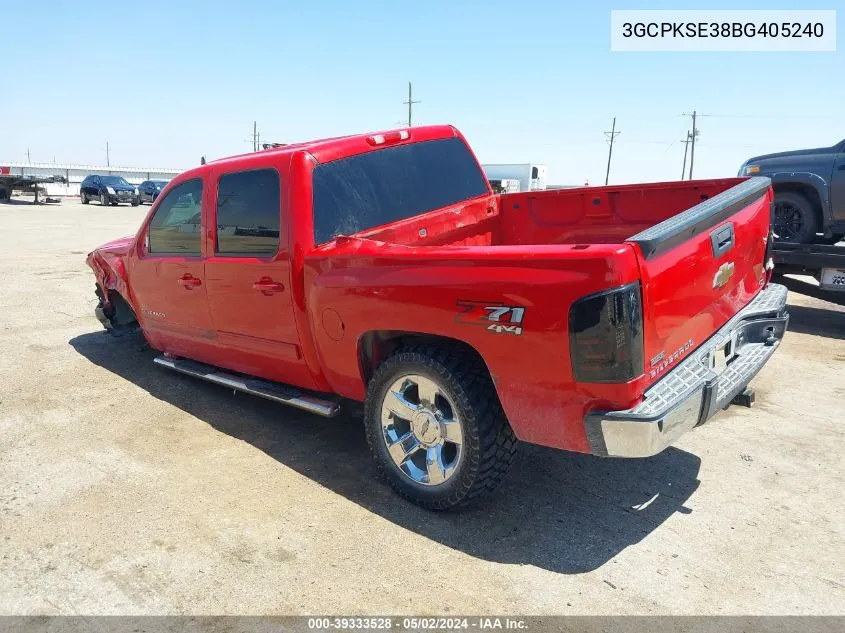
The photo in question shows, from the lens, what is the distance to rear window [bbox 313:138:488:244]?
3883 millimetres

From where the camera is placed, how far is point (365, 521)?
329 centimetres

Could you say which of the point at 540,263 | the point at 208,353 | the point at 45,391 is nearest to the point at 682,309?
the point at 540,263

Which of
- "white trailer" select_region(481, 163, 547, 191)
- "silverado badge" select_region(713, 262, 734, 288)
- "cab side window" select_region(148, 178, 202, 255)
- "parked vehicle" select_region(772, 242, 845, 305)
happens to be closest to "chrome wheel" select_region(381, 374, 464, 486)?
"silverado badge" select_region(713, 262, 734, 288)

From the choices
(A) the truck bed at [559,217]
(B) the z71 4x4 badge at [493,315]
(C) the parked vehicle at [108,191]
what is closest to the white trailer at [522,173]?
(C) the parked vehicle at [108,191]

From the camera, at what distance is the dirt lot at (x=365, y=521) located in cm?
270

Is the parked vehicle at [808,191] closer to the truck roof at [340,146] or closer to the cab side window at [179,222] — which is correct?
the truck roof at [340,146]

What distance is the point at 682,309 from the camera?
2.90 metres

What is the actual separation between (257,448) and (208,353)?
102 cm

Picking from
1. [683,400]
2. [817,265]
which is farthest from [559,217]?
[817,265]

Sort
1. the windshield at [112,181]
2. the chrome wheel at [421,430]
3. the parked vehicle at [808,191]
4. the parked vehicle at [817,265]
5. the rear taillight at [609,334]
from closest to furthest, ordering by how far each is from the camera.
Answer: the rear taillight at [609,334] < the chrome wheel at [421,430] < the parked vehicle at [817,265] < the parked vehicle at [808,191] < the windshield at [112,181]

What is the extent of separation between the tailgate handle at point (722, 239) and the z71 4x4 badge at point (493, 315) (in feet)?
3.62

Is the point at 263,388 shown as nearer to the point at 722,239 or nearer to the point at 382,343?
the point at 382,343

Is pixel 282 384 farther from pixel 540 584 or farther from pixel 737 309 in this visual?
pixel 737 309

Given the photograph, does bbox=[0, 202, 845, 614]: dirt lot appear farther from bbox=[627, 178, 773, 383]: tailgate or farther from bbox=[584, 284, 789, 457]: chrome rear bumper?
bbox=[627, 178, 773, 383]: tailgate
